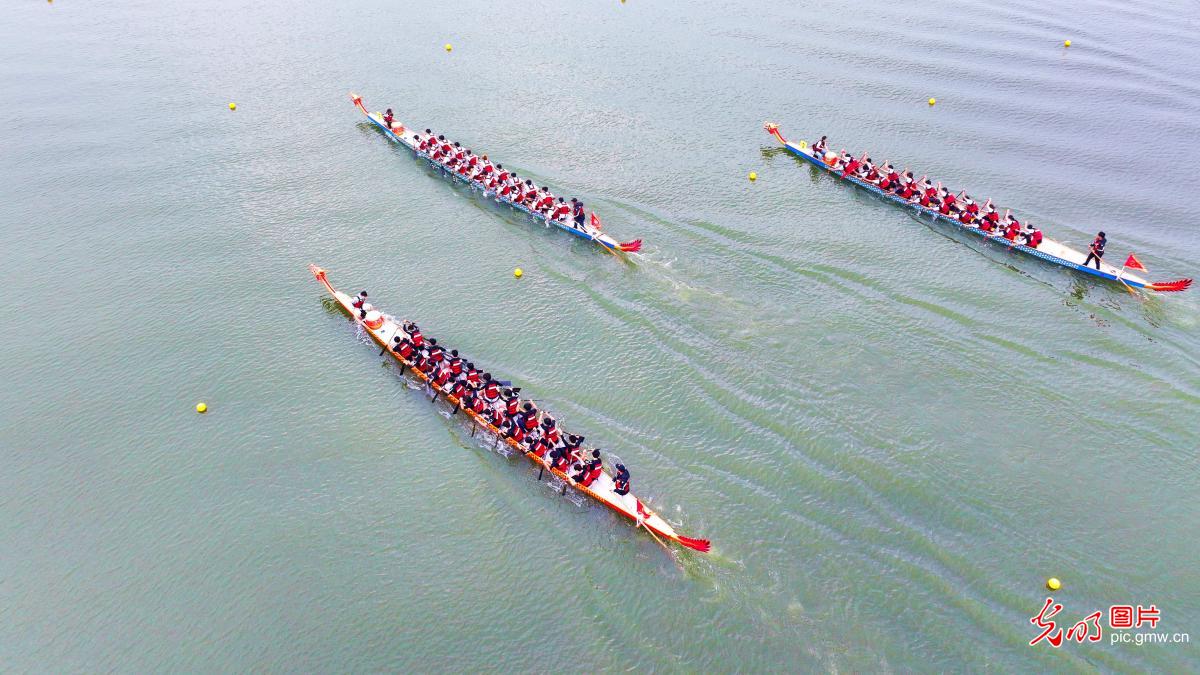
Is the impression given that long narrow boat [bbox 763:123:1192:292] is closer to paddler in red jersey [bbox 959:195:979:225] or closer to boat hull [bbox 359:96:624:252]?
paddler in red jersey [bbox 959:195:979:225]

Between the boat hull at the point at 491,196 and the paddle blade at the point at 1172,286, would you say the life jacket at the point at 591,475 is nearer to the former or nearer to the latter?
the boat hull at the point at 491,196

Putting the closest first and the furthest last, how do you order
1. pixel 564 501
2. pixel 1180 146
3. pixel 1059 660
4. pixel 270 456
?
pixel 1059 660, pixel 564 501, pixel 270 456, pixel 1180 146

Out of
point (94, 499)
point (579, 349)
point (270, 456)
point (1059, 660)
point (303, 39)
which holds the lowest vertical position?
point (94, 499)

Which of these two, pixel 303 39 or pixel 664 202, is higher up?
pixel 303 39

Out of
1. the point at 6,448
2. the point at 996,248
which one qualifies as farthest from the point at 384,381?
the point at 996,248

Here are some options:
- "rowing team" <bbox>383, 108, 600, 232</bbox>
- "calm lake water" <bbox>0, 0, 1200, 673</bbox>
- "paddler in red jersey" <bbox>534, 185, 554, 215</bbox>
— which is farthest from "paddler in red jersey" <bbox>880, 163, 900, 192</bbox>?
"paddler in red jersey" <bbox>534, 185, 554, 215</bbox>

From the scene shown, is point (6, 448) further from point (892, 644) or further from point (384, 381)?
point (892, 644)
